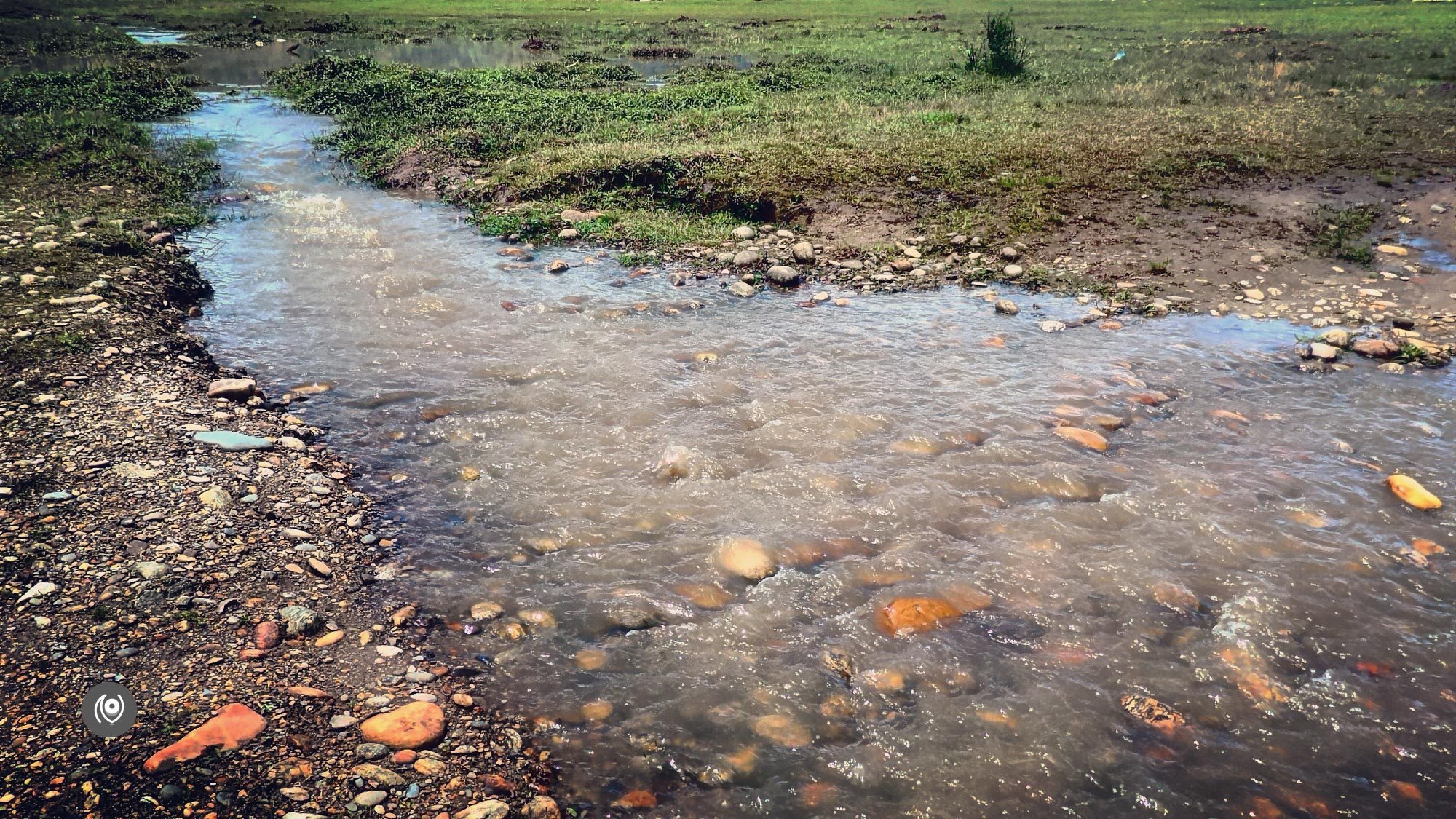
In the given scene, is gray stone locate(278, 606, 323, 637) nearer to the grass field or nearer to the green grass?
the grass field

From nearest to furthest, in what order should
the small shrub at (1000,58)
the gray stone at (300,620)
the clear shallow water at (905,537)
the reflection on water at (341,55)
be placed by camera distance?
the clear shallow water at (905,537) → the gray stone at (300,620) → the small shrub at (1000,58) → the reflection on water at (341,55)

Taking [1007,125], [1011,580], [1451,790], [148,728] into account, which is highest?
[1007,125]

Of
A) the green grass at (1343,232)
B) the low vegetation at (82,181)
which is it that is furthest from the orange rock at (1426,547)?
the low vegetation at (82,181)

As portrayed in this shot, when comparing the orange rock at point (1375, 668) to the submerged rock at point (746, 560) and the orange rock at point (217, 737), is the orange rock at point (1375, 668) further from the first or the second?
the orange rock at point (217, 737)

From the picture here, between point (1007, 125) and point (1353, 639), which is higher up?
point (1007, 125)

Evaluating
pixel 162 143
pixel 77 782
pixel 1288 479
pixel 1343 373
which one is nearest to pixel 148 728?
pixel 77 782

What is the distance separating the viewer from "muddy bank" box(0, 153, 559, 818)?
2895 mm

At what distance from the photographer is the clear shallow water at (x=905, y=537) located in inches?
131

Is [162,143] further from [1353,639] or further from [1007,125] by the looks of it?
[1353,639]

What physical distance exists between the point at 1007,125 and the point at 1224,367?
30.2 ft

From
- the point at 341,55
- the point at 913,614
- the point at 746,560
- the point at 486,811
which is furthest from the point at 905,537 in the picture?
the point at 341,55

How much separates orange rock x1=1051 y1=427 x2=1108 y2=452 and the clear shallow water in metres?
0.14

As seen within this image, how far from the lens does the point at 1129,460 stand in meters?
5.46

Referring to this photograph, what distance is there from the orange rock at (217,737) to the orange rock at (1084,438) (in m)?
5.16
